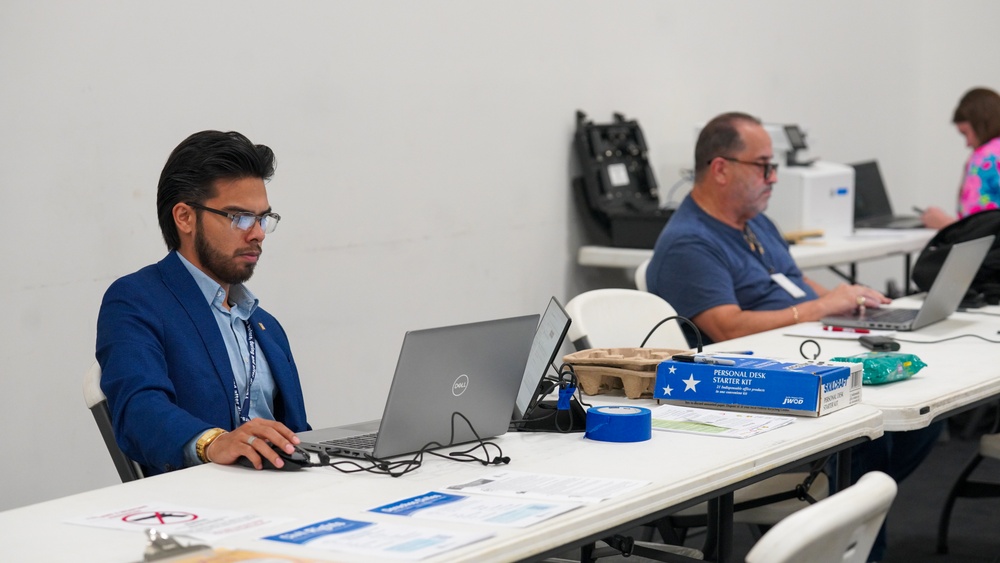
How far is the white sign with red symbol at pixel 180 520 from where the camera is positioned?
153 centimetres

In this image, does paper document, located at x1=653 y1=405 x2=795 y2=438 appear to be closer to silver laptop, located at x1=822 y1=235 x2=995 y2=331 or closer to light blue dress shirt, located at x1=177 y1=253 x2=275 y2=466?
light blue dress shirt, located at x1=177 y1=253 x2=275 y2=466

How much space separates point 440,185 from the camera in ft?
14.1

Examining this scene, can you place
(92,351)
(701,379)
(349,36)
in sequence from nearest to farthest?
(701,379) → (92,351) → (349,36)

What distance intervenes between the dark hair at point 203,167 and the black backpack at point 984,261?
2.39 meters

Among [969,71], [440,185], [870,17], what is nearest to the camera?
[440,185]

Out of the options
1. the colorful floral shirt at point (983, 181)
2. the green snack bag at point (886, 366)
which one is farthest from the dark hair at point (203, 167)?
the colorful floral shirt at point (983, 181)

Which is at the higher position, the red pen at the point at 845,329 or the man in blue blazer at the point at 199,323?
the man in blue blazer at the point at 199,323

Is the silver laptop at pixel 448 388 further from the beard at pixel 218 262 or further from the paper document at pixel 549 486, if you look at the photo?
the beard at pixel 218 262

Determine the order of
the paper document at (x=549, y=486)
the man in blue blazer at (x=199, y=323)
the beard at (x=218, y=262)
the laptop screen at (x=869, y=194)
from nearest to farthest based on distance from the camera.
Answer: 1. the paper document at (x=549, y=486)
2. the man in blue blazer at (x=199, y=323)
3. the beard at (x=218, y=262)
4. the laptop screen at (x=869, y=194)

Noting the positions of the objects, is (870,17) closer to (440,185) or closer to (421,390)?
(440,185)

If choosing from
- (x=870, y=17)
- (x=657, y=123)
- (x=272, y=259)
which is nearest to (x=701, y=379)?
(x=272, y=259)

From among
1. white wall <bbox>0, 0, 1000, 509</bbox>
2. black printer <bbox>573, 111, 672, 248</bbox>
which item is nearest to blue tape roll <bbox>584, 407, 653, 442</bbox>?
white wall <bbox>0, 0, 1000, 509</bbox>

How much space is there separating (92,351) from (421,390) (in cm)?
182

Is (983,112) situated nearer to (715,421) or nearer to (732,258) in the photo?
(732,258)
